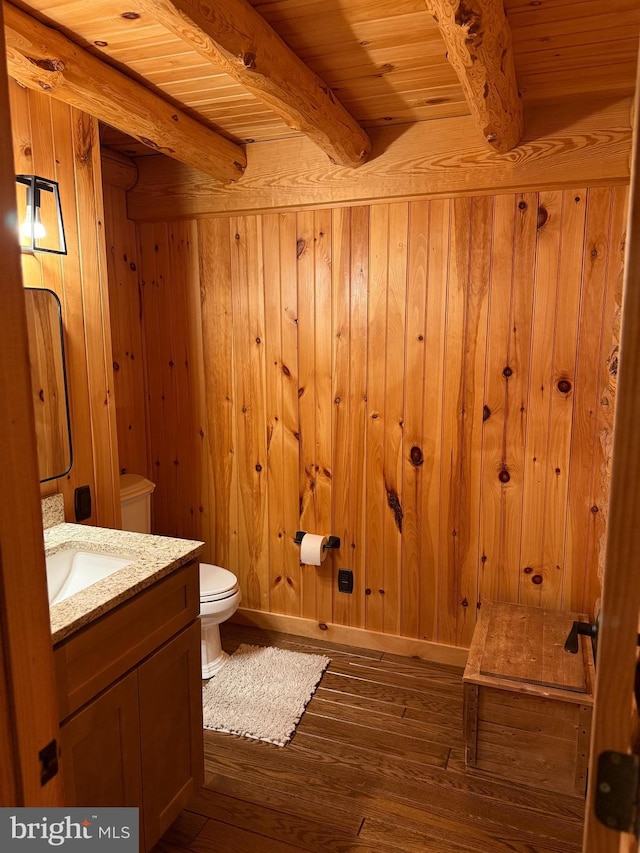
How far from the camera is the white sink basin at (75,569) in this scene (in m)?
1.83

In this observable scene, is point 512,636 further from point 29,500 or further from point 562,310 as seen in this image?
point 29,500

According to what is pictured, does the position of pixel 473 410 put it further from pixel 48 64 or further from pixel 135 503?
pixel 48 64

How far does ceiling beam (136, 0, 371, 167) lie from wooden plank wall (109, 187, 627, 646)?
60 centimetres

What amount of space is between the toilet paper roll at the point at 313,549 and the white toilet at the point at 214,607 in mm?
390

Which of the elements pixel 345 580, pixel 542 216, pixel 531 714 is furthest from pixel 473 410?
pixel 531 714

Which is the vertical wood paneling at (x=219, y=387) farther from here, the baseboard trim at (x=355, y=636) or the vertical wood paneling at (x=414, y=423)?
the vertical wood paneling at (x=414, y=423)

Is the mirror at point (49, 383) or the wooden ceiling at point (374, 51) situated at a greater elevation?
the wooden ceiling at point (374, 51)

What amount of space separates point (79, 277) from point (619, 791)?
2.22 meters

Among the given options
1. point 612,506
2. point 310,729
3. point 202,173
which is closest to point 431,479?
point 310,729

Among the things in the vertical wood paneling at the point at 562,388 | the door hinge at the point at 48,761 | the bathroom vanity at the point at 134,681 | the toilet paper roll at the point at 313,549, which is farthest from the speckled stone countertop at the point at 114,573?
the vertical wood paneling at the point at 562,388

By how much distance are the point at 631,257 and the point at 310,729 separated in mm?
2338

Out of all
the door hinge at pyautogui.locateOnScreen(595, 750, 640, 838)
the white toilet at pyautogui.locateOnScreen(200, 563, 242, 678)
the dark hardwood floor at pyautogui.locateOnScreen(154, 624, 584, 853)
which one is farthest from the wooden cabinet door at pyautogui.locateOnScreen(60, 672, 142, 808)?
the door hinge at pyautogui.locateOnScreen(595, 750, 640, 838)

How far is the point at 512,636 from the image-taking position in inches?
93.3

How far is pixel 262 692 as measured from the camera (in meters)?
2.62
